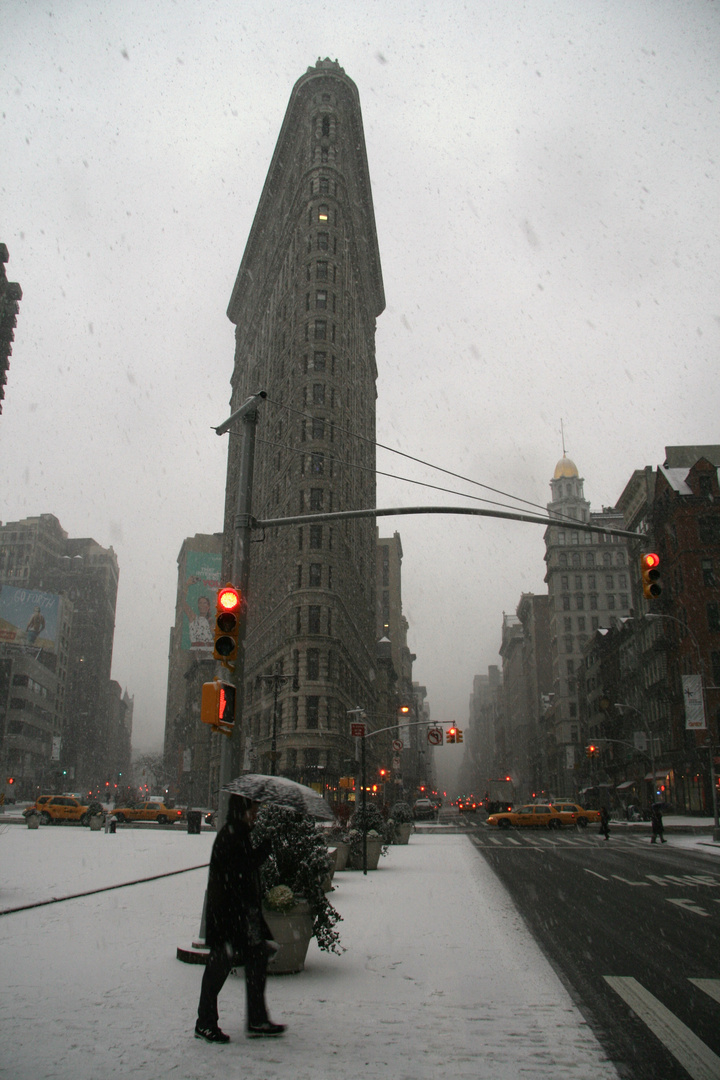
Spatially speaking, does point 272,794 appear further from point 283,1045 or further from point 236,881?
point 283,1045

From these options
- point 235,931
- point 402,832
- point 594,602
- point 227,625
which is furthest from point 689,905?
point 594,602

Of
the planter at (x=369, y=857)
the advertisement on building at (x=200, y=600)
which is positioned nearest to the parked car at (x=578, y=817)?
the planter at (x=369, y=857)

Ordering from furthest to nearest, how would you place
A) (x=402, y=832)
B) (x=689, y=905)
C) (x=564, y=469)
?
(x=564, y=469) < (x=402, y=832) < (x=689, y=905)

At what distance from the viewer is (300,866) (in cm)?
866

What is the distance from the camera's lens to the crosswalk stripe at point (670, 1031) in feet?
19.6

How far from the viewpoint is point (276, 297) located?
96.1 m

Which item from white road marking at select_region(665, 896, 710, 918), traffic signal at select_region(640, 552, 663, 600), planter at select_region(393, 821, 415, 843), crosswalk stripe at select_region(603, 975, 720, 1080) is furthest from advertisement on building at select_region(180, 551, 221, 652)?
crosswalk stripe at select_region(603, 975, 720, 1080)

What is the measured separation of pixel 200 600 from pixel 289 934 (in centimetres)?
9823

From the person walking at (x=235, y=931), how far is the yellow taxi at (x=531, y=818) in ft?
154

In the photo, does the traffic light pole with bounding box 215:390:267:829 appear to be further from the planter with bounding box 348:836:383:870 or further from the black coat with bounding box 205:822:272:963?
the planter with bounding box 348:836:383:870

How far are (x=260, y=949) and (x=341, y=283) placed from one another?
7960 cm

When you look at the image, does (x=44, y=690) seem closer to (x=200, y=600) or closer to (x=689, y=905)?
(x=200, y=600)

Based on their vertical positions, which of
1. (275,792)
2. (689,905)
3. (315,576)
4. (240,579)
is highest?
(315,576)

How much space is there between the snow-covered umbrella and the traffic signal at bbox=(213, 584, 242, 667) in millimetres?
2251
